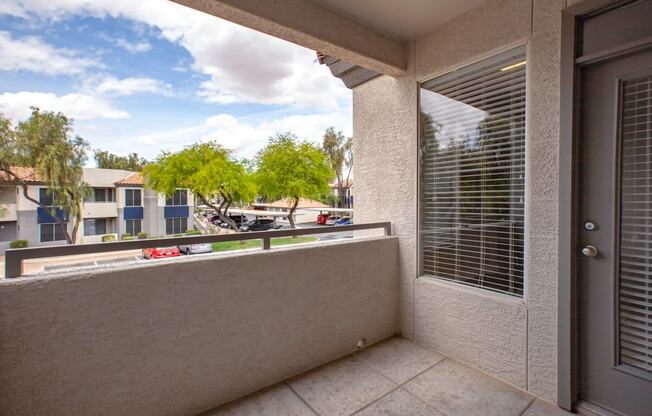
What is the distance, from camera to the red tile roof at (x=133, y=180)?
32.4 ft

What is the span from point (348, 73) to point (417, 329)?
2.93 m

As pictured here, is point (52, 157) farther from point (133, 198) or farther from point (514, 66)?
point (514, 66)

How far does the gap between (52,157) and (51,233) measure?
298 cm

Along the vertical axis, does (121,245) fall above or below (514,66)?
below

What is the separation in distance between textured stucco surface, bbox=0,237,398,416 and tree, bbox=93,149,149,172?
13.2 m

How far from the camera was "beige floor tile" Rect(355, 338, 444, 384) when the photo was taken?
7.29 ft

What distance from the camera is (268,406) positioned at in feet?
6.06

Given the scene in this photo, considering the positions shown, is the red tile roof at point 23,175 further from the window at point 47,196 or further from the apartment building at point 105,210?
the window at point 47,196

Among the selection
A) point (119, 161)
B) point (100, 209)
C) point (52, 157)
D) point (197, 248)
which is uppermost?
point (119, 161)

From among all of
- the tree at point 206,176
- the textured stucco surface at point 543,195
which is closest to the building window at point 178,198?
the tree at point 206,176

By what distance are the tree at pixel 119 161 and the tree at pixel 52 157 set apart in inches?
46.2

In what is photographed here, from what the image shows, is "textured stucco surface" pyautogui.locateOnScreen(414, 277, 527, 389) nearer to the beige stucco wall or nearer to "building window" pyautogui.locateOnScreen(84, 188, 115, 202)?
the beige stucco wall

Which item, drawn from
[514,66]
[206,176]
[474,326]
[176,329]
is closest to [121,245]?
[176,329]

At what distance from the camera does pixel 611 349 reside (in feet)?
5.38
